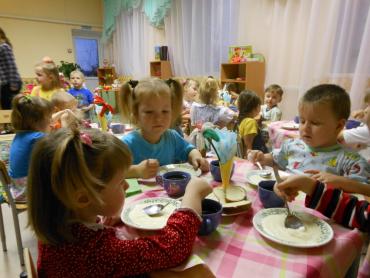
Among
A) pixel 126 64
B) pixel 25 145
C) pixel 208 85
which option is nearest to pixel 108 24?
pixel 126 64

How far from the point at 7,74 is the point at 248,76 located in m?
3.06

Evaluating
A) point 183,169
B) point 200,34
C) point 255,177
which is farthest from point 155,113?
point 200,34

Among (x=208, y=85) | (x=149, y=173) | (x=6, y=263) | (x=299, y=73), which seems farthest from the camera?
(x=299, y=73)

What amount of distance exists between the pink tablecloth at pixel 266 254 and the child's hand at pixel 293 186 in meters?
0.12

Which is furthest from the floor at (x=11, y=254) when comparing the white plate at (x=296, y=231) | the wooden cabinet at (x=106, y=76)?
the wooden cabinet at (x=106, y=76)

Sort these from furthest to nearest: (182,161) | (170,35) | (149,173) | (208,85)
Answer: (170,35)
(208,85)
(182,161)
(149,173)

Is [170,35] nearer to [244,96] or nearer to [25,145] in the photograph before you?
[244,96]

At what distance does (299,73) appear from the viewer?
347cm

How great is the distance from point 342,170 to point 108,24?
713 centimetres

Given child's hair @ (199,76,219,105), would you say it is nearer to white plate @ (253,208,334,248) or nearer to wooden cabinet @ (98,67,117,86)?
white plate @ (253,208,334,248)

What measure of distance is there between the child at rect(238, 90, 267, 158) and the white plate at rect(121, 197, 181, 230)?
1.75 meters

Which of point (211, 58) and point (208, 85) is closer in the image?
point (208, 85)

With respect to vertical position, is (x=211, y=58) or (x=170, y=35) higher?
(x=170, y=35)

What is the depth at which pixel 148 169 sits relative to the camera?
41.3 inches
